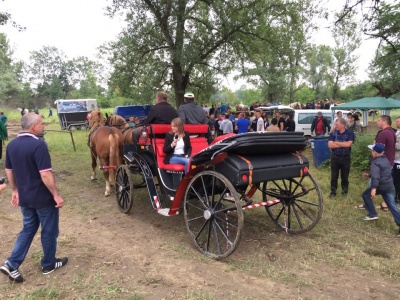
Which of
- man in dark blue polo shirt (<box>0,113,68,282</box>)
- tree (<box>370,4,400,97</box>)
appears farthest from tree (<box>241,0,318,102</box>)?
man in dark blue polo shirt (<box>0,113,68,282</box>)

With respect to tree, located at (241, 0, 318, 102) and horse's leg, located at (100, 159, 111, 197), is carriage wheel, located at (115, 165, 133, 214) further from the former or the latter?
tree, located at (241, 0, 318, 102)

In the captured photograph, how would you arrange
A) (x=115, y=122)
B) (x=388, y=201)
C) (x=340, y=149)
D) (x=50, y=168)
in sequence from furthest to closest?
1. (x=115, y=122)
2. (x=340, y=149)
3. (x=388, y=201)
4. (x=50, y=168)

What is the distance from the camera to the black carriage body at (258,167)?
3.77 m

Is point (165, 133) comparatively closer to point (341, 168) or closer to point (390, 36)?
point (341, 168)

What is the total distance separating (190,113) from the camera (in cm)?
561

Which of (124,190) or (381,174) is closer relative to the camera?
(381,174)

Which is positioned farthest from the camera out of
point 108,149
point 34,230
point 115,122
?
point 115,122

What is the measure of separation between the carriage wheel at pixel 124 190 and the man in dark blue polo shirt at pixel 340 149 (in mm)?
4062

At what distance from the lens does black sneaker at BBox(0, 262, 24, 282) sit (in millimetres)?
3508

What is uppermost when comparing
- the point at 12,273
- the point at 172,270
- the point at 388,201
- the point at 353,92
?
the point at 353,92

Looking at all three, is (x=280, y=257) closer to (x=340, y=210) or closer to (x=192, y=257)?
(x=192, y=257)

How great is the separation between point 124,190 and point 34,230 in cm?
224

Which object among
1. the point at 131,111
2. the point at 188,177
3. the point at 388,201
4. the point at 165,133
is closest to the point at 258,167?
the point at 188,177

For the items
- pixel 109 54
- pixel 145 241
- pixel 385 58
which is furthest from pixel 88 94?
pixel 145 241
